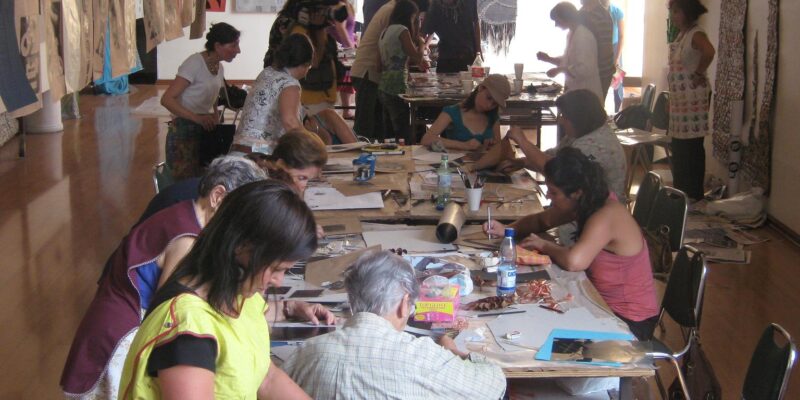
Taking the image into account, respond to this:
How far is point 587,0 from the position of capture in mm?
7887

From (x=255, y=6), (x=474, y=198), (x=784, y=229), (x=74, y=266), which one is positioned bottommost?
(x=74, y=266)

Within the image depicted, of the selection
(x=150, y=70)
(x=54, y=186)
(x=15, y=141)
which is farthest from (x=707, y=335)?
(x=150, y=70)

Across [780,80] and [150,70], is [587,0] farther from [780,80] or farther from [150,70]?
[150,70]

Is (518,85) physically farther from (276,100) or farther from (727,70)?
(276,100)

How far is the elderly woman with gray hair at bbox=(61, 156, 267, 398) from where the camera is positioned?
8.50 feet

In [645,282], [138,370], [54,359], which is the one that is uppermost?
[138,370]

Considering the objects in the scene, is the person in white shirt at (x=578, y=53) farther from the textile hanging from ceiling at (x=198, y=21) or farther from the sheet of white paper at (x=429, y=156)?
the textile hanging from ceiling at (x=198, y=21)

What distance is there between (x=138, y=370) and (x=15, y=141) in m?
8.92

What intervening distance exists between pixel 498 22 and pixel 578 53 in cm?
618

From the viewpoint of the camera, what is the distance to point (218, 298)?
1856 mm

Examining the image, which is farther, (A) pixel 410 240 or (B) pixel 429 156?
(B) pixel 429 156

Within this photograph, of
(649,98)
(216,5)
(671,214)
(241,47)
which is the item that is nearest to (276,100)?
(671,214)

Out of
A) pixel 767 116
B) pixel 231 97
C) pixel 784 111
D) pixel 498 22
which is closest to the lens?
pixel 784 111

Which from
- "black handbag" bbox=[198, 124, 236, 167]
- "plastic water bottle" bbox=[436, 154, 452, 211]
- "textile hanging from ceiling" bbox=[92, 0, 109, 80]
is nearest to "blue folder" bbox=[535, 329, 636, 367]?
"plastic water bottle" bbox=[436, 154, 452, 211]
